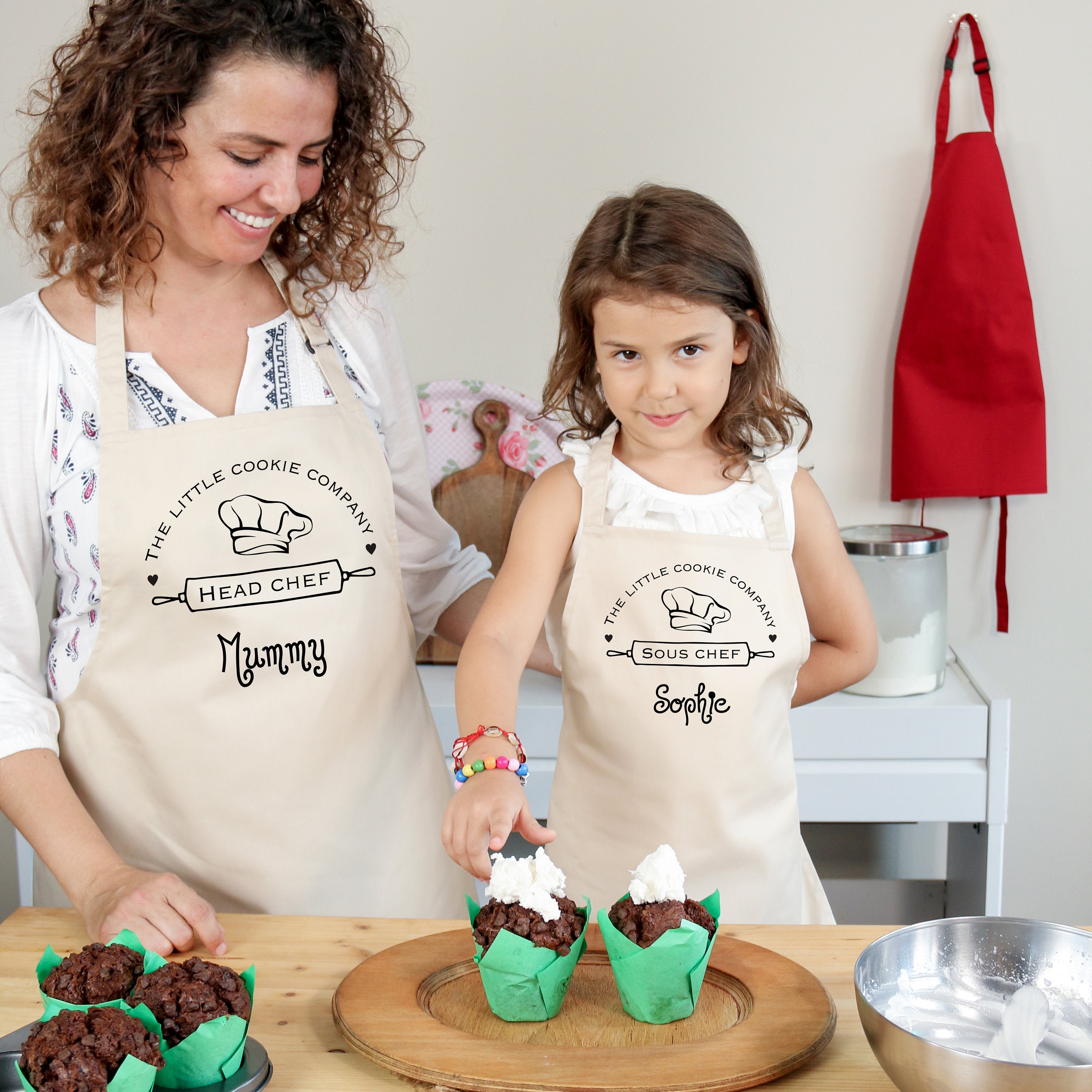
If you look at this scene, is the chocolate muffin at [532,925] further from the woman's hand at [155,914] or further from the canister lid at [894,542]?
the canister lid at [894,542]

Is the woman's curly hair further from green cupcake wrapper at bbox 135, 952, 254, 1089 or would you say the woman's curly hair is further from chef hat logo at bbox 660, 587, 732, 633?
green cupcake wrapper at bbox 135, 952, 254, 1089

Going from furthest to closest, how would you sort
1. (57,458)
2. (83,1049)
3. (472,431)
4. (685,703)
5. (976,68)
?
(472,431) < (976,68) < (685,703) < (57,458) < (83,1049)

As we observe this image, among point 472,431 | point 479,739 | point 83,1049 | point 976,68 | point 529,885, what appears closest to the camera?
point 83,1049

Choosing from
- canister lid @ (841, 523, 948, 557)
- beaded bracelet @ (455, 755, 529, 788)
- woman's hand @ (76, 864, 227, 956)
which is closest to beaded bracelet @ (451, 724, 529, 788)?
beaded bracelet @ (455, 755, 529, 788)

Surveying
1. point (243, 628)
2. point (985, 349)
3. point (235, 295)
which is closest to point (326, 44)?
point (235, 295)

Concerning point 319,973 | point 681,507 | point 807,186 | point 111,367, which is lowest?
point 319,973

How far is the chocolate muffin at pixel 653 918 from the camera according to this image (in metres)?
0.83

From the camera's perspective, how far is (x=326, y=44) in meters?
1.08

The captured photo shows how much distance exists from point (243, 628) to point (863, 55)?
1.68 meters

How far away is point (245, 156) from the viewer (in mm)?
1049

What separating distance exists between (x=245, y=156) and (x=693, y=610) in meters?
0.62

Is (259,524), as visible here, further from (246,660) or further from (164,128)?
(164,128)

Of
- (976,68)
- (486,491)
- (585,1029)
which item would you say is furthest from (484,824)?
(976,68)

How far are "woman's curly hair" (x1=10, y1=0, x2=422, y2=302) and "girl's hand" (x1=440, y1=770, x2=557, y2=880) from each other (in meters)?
0.61
